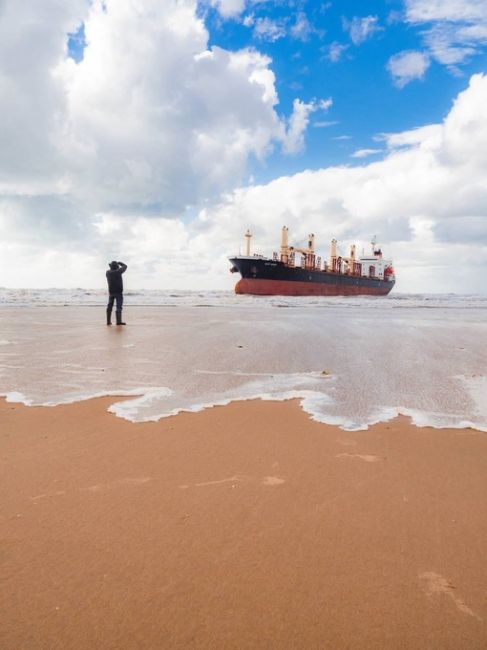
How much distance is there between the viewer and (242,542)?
2.03m

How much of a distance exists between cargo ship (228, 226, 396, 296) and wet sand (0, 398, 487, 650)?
4580 cm

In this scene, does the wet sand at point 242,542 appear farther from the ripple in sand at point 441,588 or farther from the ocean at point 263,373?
the ocean at point 263,373

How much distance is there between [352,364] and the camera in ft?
22.0

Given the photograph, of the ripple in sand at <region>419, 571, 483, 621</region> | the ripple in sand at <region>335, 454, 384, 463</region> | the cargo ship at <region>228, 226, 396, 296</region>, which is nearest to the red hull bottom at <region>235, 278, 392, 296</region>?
the cargo ship at <region>228, 226, 396, 296</region>

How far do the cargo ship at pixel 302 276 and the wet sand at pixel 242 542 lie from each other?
A: 4580 centimetres

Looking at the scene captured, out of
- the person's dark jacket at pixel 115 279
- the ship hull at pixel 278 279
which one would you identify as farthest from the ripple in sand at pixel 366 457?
the ship hull at pixel 278 279

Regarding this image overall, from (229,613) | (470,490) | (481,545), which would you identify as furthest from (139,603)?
(470,490)

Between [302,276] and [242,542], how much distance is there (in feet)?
170

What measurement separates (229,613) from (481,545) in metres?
1.19

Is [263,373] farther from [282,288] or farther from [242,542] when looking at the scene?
[282,288]

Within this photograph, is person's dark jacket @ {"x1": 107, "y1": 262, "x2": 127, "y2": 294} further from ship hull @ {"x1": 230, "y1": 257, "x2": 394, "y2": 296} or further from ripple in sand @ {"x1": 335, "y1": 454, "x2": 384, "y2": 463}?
ship hull @ {"x1": 230, "y1": 257, "x2": 394, "y2": 296}

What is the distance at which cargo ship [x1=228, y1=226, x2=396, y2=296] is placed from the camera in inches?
1927

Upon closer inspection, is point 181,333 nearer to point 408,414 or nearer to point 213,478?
point 408,414

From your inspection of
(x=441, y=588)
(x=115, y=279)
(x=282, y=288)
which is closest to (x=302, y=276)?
(x=282, y=288)
